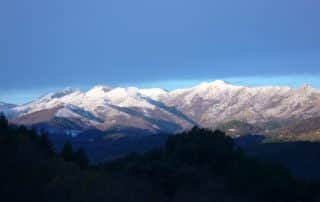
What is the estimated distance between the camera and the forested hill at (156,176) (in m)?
45.3

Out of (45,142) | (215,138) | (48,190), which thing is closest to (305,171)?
(215,138)

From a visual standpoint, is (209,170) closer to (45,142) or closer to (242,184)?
(242,184)

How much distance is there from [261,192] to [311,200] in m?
5.69

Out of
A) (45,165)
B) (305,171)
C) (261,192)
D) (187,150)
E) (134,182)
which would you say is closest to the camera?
(45,165)

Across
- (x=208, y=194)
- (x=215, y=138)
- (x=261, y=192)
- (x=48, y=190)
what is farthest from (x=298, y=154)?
(x=48, y=190)

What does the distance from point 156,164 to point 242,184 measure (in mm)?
8475

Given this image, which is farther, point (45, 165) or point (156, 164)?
point (156, 164)

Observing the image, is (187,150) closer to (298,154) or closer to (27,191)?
(27,191)

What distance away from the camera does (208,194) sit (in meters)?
55.1

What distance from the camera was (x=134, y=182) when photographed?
59250mm

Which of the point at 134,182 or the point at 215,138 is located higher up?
the point at 215,138

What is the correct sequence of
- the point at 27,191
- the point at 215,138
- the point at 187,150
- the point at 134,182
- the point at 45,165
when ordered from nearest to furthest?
the point at 27,191 → the point at 45,165 → the point at 134,182 → the point at 187,150 → the point at 215,138

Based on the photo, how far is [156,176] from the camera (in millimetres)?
64812

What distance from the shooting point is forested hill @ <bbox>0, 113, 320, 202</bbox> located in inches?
1785
